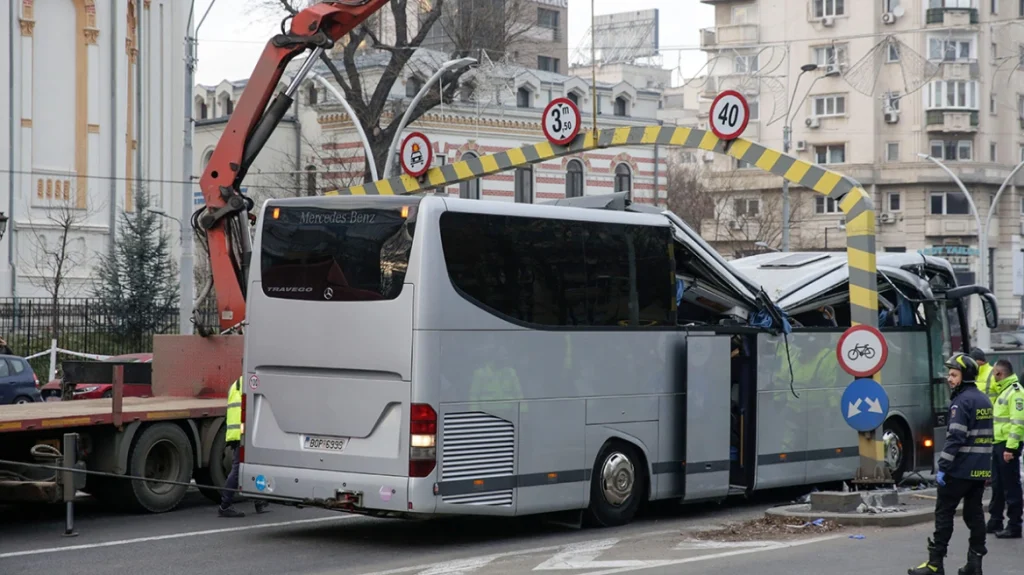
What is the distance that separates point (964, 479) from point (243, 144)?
10554mm

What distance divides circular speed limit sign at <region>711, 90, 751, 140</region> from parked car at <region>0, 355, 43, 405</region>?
16.2 meters

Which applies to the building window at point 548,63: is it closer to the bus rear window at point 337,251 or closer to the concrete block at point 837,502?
the concrete block at point 837,502

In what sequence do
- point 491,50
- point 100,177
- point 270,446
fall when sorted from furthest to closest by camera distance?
point 100,177, point 491,50, point 270,446

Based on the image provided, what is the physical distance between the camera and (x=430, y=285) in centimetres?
1223

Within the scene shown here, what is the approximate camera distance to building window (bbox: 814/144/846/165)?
239ft

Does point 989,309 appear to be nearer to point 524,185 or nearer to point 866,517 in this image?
point 866,517

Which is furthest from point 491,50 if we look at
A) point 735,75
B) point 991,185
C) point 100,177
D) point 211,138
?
point 991,185

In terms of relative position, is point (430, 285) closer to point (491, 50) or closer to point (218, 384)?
point (218, 384)

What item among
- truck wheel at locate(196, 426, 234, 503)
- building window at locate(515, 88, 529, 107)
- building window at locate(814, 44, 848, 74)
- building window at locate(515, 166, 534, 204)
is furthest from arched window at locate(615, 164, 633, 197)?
truck wheel at locate(196, 426, 234, 503)

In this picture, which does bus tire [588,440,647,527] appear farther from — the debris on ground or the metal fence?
the metal fence

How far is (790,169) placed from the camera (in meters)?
15.6

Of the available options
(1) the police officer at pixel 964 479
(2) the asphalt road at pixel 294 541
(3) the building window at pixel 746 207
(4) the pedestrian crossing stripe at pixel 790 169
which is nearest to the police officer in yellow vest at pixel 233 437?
(2) the asphalt road at pixel 294 541

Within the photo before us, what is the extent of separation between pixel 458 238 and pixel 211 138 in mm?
45852

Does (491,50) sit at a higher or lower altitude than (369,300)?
higher
